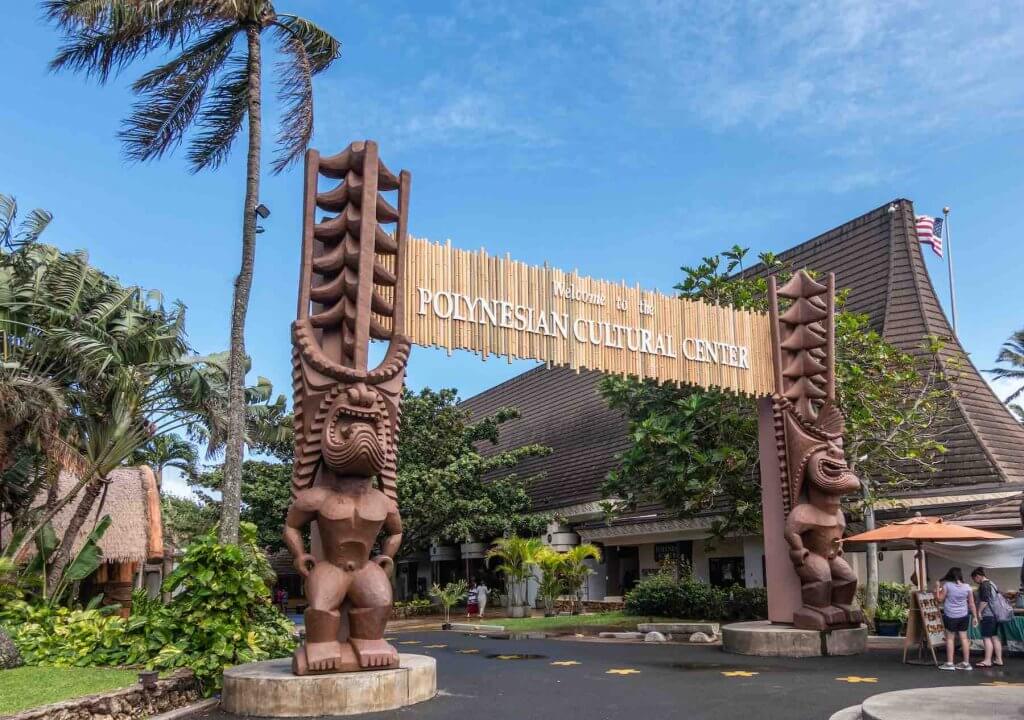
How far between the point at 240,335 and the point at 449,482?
13.7m

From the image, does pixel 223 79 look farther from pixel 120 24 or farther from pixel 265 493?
pixel 265 493

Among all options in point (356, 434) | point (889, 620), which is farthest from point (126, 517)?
point (889, 620)

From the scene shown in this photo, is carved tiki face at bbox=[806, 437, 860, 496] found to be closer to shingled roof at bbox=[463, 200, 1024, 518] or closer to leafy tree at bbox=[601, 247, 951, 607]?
leafy tree at bbox=[601, 247, 951, 607]

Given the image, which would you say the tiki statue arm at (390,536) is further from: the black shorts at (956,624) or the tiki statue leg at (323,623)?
the black shorts at (956,624)

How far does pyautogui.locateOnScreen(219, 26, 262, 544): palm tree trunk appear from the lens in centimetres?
1378

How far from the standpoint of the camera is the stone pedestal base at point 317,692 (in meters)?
8.33

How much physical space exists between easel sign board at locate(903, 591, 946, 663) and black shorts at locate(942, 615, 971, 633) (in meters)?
0.24

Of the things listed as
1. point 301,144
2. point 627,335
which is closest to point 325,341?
point 627,335

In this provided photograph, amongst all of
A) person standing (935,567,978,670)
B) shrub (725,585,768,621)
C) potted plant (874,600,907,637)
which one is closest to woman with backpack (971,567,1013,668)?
person standing (935,567,978,670)

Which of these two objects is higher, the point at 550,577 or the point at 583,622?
the point at 550,577

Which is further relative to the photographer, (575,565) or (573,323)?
(575,565)

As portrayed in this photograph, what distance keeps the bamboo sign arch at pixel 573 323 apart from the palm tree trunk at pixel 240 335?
469 cm

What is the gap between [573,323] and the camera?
1228 centimetres

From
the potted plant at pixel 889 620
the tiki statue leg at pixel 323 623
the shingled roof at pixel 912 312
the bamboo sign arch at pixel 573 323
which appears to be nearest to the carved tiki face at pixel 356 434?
the tiki statue leg at pixel 323 623
